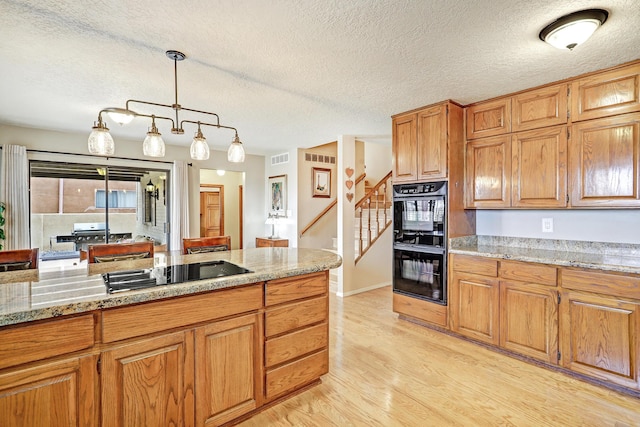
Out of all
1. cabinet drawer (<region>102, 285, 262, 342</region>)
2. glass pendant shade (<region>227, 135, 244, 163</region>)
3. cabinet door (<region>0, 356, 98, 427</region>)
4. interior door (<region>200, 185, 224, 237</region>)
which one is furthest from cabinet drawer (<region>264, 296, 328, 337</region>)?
interior door (<region>200, 185, 224, 237</region>)

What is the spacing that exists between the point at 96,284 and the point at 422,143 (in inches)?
122

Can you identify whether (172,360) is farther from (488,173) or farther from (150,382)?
(488,173)

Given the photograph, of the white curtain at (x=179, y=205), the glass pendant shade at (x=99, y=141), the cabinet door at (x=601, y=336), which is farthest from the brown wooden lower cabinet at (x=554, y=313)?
the white curtain at (x=179, y=205)

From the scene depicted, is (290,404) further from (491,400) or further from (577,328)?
(577,328)

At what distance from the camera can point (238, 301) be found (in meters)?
1.77

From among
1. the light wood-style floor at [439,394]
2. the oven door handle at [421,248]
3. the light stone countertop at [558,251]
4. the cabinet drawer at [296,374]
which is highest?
the light stone countertop at [558,251]

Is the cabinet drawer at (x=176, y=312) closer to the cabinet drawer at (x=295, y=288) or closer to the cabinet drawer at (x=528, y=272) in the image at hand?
the cabinet drawer at (x=295, y=288)

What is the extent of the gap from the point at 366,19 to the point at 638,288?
99.3 inches

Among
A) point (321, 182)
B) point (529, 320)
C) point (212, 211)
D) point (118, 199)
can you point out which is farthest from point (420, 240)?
point (212, 211)

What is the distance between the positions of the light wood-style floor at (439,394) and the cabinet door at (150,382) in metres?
0.51

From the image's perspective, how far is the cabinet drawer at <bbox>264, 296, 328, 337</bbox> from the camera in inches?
75.9

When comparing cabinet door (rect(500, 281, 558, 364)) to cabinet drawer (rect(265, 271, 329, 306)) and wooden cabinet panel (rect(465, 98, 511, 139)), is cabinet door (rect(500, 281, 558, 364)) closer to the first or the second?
wooden cabinet panel (rect(465, 98, 511, 139))

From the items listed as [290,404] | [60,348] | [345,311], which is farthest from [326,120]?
[60,348]

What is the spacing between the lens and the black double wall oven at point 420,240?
125 inches
